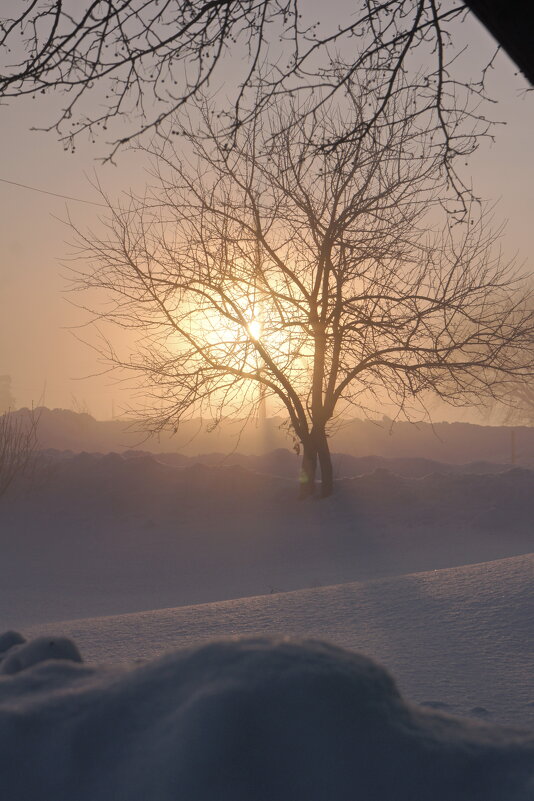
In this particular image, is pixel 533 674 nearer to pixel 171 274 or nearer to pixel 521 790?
pixel 521 790

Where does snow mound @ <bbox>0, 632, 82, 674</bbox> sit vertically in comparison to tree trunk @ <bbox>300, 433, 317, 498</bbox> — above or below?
below

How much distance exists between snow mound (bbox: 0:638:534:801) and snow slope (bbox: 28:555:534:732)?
36.3 inches

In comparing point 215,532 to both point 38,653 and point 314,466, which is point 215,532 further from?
point 38,653

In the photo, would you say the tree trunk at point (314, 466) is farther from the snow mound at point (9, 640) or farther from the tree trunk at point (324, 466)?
the snow mound at point (9, 640)

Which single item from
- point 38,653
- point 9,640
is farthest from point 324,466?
point 38,653

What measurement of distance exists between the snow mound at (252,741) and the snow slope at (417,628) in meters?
0.92

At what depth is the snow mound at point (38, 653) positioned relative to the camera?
2215 millimetres

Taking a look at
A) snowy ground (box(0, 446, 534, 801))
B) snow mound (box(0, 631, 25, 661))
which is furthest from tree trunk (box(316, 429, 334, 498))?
snow mound (box(0, 631, 25, 661))

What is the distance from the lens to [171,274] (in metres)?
11.6

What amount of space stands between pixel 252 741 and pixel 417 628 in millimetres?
2513

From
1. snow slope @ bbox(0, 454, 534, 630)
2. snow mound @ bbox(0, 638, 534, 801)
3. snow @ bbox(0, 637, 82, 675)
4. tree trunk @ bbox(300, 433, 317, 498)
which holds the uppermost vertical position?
tree trunk @ bbox(300, 433, 317, 498)

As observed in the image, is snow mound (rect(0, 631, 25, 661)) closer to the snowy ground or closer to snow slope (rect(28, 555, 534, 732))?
the snowy ground

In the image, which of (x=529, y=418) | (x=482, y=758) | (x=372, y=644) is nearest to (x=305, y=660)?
(x=482, y=758)

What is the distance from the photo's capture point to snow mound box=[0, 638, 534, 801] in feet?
4.74
